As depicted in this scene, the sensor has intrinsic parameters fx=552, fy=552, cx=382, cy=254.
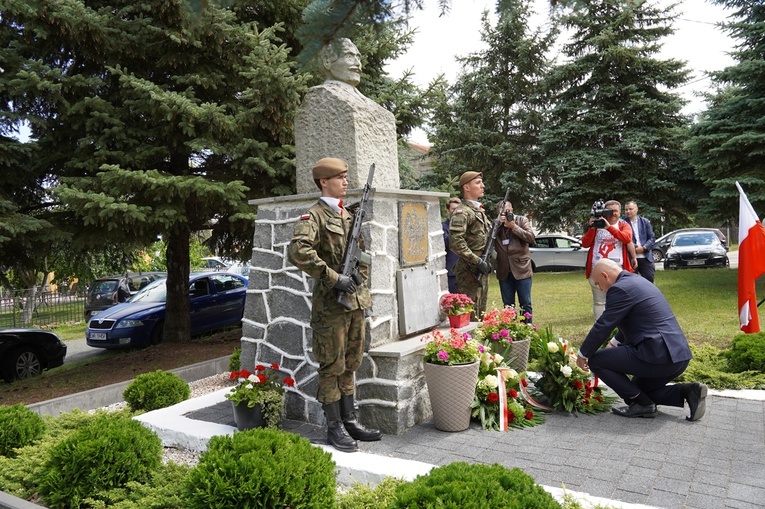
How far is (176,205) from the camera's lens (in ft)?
25.7

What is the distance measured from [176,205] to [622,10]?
696 inches

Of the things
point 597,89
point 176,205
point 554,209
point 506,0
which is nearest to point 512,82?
point 597,89

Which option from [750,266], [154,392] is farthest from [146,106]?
[750,266]

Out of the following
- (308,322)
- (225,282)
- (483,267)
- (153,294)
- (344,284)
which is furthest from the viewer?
(225,282)

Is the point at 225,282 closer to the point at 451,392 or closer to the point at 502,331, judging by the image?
the point at 502,331

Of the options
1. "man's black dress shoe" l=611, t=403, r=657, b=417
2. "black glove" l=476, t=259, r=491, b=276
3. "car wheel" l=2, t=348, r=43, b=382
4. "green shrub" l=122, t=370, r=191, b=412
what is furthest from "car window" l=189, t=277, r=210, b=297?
"man's black dress shoe" l=611, t=403, r=657, b=417

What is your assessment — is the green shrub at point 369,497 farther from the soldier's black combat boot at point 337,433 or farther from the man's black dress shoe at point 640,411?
the man's black dress shoe at point 640,411

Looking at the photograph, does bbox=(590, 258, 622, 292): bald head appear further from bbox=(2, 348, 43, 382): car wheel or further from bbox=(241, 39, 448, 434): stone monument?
bbox=(2, 348, 43, 382): car wheel

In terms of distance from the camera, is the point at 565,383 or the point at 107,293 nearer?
the point at 565,383

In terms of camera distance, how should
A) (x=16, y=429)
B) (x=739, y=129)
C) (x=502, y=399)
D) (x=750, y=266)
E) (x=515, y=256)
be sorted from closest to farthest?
(x=16, y=429) → (x=502, y=399) → (x=750, y=266) → (x=515, y=256) → (x=739, y=129)

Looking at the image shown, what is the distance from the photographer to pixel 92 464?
3.75 meters

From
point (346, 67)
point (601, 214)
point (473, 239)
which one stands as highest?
point (346, 67)

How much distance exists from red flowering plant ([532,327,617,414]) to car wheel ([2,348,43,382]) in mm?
8391

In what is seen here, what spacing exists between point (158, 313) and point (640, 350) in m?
9.43
